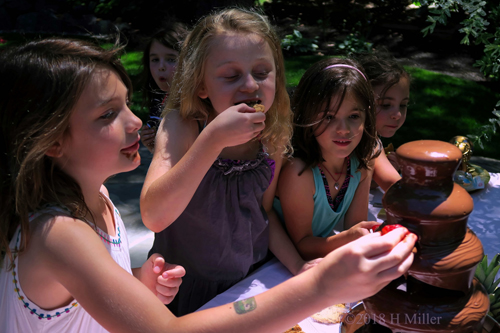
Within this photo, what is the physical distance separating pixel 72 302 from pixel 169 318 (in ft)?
1.25

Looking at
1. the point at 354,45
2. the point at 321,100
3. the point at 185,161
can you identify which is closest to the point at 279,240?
the point at 321,100

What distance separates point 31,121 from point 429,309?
111cm

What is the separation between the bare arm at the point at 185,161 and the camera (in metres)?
1.37

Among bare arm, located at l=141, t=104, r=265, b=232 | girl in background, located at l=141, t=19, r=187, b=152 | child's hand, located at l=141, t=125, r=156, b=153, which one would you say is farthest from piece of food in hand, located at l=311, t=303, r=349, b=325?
girl in background, located at l=141, t=19, r=187, b=152

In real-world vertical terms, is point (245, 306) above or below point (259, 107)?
below

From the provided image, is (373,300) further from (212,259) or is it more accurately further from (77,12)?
(77,12)

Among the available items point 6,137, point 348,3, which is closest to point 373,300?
point 6,137

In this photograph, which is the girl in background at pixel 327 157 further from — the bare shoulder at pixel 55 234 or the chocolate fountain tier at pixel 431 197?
the bare shoulder at pixel 55 234

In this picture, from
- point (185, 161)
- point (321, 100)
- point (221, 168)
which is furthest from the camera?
point (321, 100)

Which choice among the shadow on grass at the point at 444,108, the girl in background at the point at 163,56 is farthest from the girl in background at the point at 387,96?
the shadow on grass at the point at 444,108

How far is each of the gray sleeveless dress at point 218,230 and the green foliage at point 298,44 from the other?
21.0 ft

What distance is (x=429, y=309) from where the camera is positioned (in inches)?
35.7

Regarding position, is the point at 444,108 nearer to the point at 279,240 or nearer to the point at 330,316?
the point at 279,240

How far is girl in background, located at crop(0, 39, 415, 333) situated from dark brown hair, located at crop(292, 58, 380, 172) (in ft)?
3.13
